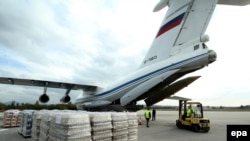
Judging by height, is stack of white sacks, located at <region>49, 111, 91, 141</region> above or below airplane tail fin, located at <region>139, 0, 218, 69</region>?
below

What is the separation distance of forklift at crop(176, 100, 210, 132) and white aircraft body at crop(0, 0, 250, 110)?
1291mm

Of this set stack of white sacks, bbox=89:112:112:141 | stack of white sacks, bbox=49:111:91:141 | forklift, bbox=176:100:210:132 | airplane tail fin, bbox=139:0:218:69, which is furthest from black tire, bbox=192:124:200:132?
stack of white sacks, bbox=49:111:91:141

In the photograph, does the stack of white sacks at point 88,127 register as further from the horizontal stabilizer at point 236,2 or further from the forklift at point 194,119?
the horizontal stabilizer at point 236,2

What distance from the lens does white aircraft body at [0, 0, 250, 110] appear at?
891cm

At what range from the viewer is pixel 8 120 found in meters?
11.8

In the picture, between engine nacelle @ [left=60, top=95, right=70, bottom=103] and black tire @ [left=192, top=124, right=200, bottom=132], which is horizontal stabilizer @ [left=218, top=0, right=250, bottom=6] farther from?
engine nacelle @ [left=60, top=95, right=70, bottom=103]

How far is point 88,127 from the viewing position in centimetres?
422

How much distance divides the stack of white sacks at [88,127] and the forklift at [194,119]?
17.8 feet

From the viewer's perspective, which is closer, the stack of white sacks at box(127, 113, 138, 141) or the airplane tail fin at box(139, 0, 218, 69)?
the stack of white sacks at box(127, 113, 138, 141)

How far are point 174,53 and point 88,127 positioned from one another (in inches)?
262

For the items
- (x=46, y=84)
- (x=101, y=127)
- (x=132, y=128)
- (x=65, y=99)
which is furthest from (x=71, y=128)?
(x=65, y=99)

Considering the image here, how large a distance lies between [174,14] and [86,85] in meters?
9.71

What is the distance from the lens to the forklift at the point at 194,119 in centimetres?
970

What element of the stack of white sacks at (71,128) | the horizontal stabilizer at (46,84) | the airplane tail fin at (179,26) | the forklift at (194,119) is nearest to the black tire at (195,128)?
the forklift at (194,119)
